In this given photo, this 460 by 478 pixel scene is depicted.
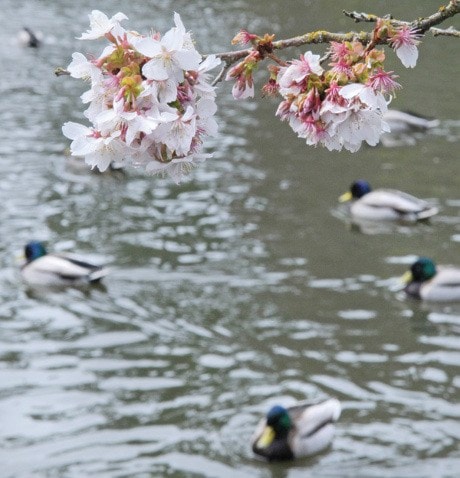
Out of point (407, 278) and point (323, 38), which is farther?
point (407, 278)

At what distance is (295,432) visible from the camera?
377 inches

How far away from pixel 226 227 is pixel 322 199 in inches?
73.9

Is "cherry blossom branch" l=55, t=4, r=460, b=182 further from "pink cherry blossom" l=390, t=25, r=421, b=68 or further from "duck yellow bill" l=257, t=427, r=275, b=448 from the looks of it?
"duck yellow bill" l=257, t=427, r=275, b=448

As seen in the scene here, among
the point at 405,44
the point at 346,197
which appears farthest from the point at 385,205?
the point at 405,44

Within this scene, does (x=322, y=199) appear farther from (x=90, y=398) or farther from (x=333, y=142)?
(x=333, y=142)

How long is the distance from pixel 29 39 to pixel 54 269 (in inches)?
468

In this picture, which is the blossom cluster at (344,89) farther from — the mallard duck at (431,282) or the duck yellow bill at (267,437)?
the mallard duck at (431,282)

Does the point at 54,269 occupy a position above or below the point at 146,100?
below

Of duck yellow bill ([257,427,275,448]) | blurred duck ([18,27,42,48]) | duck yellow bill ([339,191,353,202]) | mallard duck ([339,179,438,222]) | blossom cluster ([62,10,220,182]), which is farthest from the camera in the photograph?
blurred duck ([18,27,42,48])

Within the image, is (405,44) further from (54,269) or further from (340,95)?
(54,269)

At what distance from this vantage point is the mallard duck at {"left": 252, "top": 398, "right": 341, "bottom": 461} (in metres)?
9.34

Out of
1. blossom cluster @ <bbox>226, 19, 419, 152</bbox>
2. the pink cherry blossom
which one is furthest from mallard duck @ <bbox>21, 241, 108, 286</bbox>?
the pink cherry blossom

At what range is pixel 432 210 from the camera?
48.3 ft

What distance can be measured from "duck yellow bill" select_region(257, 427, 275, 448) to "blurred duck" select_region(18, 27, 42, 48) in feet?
52.3
